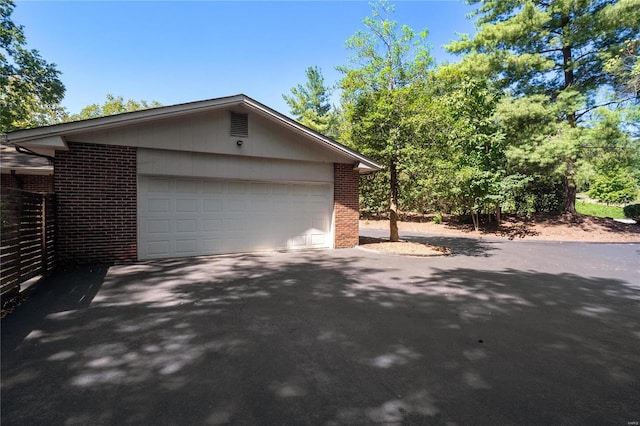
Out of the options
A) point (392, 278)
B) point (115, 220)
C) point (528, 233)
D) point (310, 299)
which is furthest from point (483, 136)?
point (115, 220)

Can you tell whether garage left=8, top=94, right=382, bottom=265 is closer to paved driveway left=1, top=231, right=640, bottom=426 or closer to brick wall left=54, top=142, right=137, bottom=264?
brick wall left=54, top=142, right=137, bottom=264

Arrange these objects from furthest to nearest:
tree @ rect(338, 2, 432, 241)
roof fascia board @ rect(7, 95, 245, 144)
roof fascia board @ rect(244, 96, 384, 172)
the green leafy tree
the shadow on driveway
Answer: the green leafy tree
tree @ rect(338, 2, 432, 241)
roof fascia board @ rect(244, 96, 384, 172)
roof fascia board @ rect(7, 95, 245, 144)
the shadow on driveway

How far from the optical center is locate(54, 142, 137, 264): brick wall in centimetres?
754

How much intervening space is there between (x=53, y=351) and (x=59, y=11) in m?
11.9

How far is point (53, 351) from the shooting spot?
337 centimetres

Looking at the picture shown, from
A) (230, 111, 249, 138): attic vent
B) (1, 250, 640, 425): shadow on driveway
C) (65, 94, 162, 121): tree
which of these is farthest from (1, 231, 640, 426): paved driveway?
(65, 94, 162, 121): tree

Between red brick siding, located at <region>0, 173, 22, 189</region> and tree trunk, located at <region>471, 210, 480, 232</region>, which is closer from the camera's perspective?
red brick siding, located at <region>0, 173, 22, 189</region>

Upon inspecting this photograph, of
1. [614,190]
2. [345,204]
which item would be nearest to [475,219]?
[345,204]

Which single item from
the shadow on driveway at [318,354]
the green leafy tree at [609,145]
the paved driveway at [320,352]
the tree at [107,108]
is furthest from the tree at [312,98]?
the shadow on driveway at [318,354]

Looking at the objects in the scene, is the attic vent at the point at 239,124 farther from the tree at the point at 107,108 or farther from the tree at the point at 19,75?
the tree at the point at 107,108

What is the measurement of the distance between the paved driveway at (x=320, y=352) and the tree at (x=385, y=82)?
18.9 feet

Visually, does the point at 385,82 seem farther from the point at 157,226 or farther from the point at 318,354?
the point at 318,354

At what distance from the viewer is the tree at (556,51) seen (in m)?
15.8

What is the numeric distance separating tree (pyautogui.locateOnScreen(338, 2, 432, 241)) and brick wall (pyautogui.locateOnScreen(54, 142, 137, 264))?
23.5 ft
